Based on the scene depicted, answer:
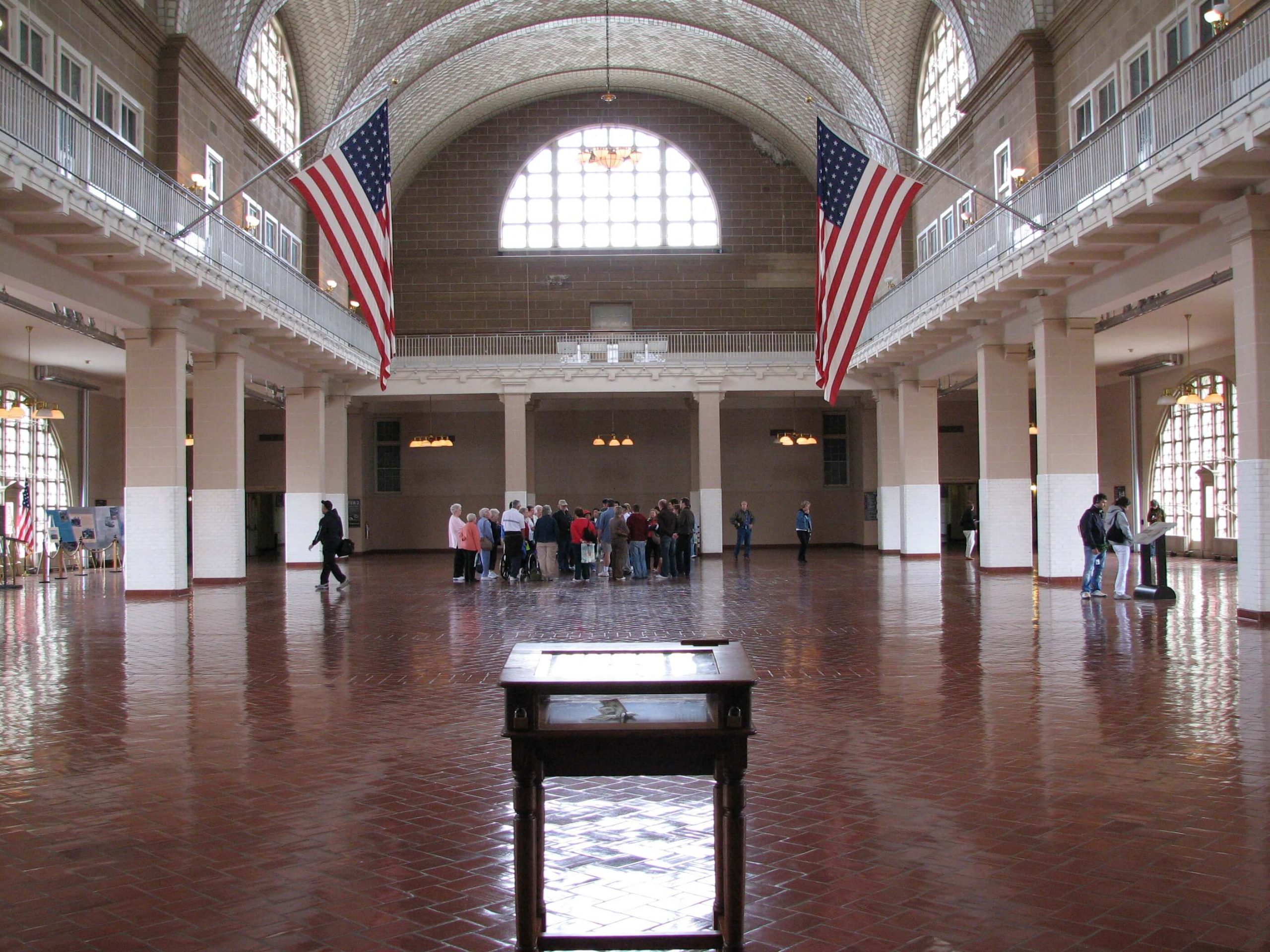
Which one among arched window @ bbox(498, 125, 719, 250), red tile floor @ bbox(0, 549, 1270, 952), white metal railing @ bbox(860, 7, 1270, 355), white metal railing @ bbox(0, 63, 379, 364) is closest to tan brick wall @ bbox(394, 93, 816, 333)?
arched window @ bbox(498, 125, 719, 250)

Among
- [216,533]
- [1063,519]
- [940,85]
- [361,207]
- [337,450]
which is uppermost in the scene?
[940,85]

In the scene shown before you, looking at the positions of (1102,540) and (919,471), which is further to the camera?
(919,471)

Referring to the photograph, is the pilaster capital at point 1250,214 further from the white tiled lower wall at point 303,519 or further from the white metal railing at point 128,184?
the white tiled lower wall at point 303,519

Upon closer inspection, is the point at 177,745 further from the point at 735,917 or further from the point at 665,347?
the point at 665,347

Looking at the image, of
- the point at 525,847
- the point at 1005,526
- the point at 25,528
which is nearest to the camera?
the point at 525,847

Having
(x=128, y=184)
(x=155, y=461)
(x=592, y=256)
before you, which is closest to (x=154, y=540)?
(x=155, y=461)

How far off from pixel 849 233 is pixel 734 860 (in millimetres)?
11677

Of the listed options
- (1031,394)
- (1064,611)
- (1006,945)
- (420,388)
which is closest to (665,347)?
(420,388)

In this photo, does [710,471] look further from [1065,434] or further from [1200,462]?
[1065,434]

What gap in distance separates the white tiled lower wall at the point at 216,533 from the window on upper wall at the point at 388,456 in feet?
53.2

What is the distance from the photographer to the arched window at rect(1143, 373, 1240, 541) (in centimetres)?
2544

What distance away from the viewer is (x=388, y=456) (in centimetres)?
3734

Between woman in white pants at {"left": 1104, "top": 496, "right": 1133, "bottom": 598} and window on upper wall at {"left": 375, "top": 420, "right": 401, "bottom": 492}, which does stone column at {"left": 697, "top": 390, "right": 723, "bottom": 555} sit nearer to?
window on upper wall at {"left": 375, "top": 420, "right": 401, "bottom": 492}

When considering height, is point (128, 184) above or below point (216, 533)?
above
